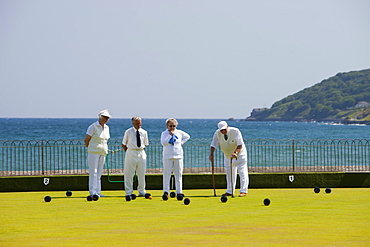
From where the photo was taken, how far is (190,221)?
10.3 meters

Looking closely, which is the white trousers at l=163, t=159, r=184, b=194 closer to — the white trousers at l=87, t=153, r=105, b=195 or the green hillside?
the white trousers at l=87, t=153, r=105, b=195

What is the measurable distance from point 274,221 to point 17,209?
497 centimetres

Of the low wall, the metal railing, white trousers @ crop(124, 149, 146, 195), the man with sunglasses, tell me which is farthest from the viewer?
the metal railing

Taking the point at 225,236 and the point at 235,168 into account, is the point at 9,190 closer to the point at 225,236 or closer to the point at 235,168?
the point at 235,168

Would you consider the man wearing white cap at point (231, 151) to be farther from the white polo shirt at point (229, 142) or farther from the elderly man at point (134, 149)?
the elderly man at point (134, 149)

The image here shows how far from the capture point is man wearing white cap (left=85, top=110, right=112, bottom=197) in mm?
13837

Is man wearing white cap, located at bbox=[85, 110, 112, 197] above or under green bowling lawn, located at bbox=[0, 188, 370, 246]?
above

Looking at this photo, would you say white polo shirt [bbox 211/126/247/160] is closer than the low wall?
Yes

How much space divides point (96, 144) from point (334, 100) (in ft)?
533

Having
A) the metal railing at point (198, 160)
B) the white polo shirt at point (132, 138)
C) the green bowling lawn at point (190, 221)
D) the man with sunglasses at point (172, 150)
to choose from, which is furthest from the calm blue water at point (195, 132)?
the green bowling lawn at point (190, 221)

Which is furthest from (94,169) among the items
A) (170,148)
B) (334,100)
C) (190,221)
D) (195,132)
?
(334,100)

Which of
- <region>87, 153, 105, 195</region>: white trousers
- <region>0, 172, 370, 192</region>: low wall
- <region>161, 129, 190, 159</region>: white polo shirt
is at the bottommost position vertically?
<region>0, 172, 370, 192</region>: low wall

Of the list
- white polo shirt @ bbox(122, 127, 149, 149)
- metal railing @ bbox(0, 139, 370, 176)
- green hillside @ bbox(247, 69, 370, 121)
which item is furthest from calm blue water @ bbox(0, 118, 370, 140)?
white polo shirt @ bbox(122, 127, 149, 149)

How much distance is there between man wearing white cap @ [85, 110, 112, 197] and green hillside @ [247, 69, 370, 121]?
144 metres
